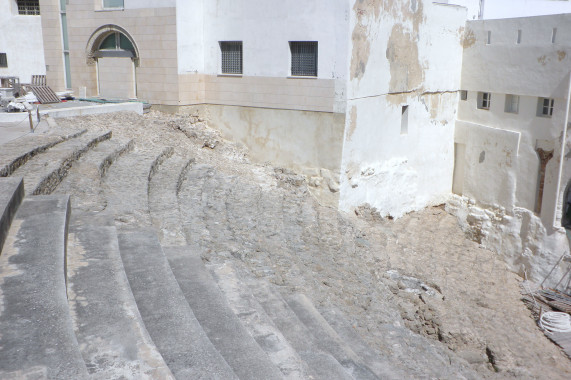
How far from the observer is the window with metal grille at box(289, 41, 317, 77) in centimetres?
1196

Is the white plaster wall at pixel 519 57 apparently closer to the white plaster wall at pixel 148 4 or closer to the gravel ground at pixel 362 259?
the gravel ground at pixel 362 259

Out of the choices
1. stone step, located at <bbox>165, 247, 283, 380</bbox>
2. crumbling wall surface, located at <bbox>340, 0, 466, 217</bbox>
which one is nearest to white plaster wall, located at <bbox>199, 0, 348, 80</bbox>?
crumbling wall surface, located at <bbox>340, 0, 466, 217</bbox>

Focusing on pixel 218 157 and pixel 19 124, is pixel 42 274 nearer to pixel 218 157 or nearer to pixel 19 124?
pixel 19 124

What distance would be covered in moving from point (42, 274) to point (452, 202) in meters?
13.4

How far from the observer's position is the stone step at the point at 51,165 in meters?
6.75

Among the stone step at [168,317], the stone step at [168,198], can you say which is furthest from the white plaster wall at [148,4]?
the stone step at [168,317]

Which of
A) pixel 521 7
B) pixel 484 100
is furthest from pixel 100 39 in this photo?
pixel 521 7

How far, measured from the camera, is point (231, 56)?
43.3 feet

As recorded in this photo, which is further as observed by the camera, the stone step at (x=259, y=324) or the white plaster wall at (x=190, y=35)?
the white plaster wall at (x=190, y=35)

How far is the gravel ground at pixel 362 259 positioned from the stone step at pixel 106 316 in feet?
5.59

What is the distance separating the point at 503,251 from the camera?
46.4ft

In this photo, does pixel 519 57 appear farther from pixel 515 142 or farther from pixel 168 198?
pixel 168 198

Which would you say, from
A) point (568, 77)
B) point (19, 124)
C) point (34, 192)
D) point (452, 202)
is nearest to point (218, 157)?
point (19, 124)

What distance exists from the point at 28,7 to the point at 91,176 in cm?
1735
